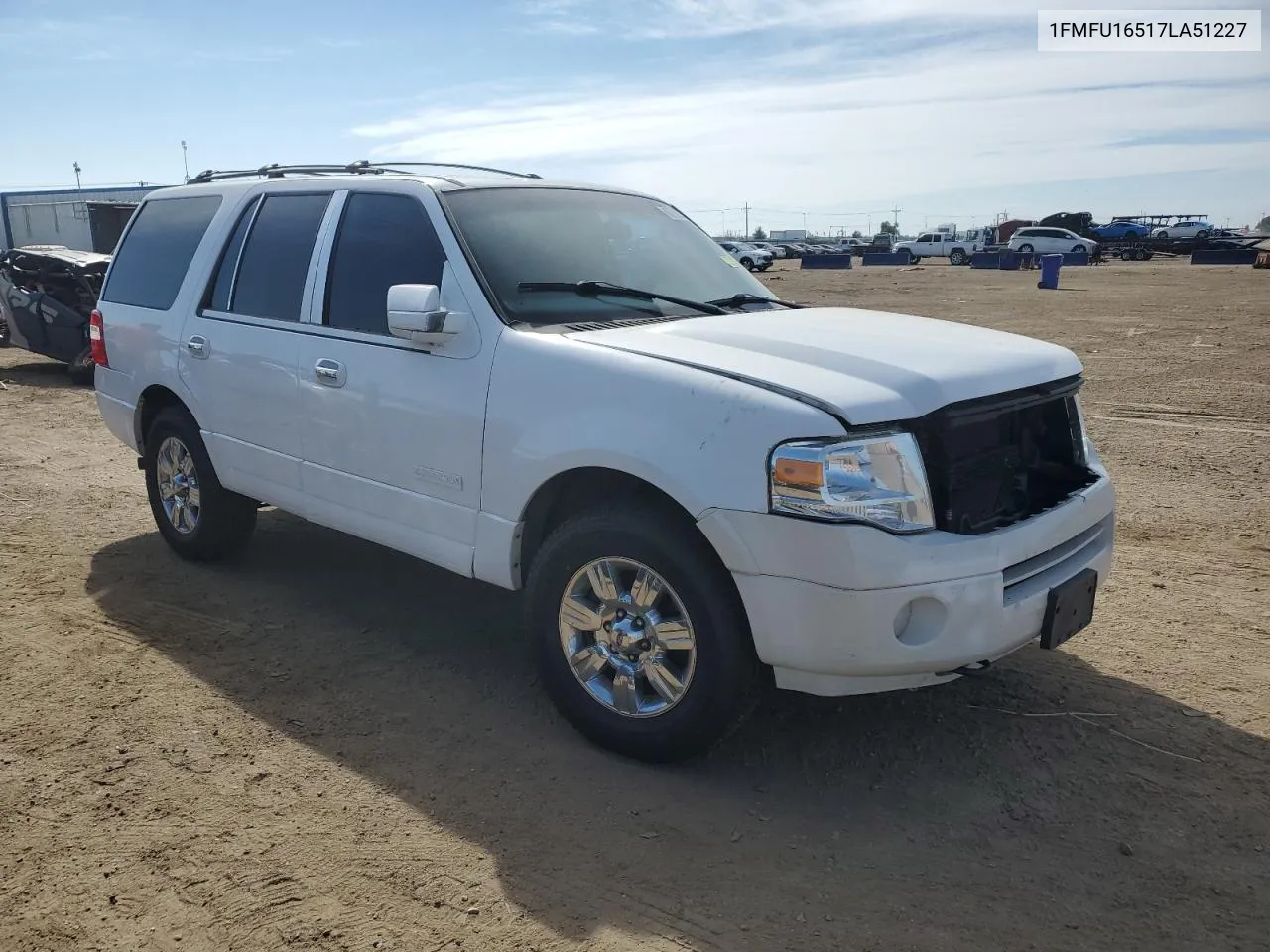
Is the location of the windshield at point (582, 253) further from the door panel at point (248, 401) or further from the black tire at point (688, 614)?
the door panel at point (248, 401)

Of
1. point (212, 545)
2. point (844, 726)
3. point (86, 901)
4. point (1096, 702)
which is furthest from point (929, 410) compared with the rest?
point (212, 545)

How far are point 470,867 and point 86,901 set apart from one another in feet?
3.43

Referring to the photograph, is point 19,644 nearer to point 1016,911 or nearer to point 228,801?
point 228,801

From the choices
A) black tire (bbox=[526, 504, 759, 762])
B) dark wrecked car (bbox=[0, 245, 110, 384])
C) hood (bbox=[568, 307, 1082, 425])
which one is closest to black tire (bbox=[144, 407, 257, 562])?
black tire (bbox=[526, 504, 759, 762])

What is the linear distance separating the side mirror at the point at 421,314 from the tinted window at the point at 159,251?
7.18ft

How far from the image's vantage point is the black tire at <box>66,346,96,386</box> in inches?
504

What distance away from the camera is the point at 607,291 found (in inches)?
164

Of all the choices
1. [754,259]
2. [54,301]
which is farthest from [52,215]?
[54,301]

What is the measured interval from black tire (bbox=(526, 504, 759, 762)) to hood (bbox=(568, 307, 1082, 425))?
56cm

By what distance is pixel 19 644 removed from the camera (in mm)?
4668

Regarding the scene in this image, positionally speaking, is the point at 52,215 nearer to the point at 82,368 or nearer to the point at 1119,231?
the point at 82,368

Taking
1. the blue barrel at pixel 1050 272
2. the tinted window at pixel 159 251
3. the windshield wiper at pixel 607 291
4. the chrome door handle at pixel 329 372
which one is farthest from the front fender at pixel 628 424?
the blue barrel at pixel 1050 272

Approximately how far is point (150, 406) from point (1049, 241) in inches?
2029

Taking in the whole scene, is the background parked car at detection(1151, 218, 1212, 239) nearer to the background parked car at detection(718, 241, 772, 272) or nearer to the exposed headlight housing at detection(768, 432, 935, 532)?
the background parked car at detection(718, 241, 772, 272)
